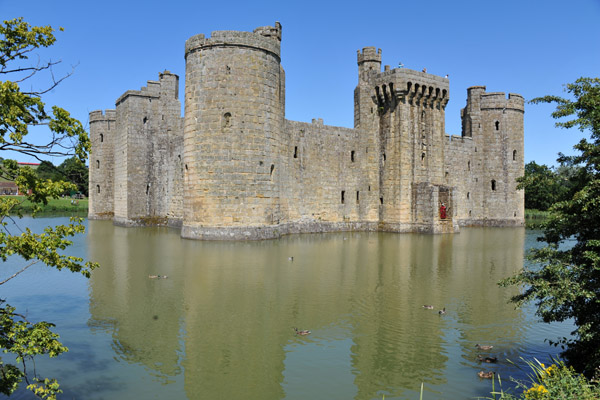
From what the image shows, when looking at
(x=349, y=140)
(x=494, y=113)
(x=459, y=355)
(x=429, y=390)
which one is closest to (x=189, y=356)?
(x=429, y=390)

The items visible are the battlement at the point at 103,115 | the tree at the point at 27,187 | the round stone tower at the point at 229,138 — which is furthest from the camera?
the battlement at the point at 103,115

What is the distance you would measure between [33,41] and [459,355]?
818 cm

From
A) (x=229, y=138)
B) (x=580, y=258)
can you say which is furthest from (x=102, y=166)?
(x=580, y=258)

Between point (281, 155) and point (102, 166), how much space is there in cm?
1863

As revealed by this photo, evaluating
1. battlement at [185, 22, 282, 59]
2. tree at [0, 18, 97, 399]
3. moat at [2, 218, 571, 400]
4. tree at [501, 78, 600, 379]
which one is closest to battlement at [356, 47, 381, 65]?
battlement at [185, 22, 282, 59]

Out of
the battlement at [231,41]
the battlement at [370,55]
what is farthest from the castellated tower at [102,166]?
the battlement at [370,55]

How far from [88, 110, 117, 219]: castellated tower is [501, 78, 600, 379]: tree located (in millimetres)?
36510

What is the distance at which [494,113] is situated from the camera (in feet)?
130

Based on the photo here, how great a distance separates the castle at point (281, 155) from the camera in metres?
24.2

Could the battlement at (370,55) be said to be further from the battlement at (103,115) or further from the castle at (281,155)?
the battlement at (103,115)

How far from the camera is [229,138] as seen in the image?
24094 millimetres

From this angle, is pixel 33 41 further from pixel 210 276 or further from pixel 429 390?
pixel 210 276

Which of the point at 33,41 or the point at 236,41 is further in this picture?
the point at 236,41

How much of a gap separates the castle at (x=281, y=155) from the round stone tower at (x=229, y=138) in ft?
0.19
